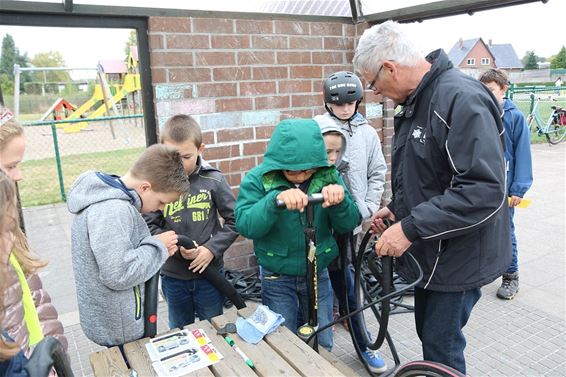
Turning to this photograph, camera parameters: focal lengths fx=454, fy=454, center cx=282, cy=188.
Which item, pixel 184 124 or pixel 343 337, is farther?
pixel 343 337

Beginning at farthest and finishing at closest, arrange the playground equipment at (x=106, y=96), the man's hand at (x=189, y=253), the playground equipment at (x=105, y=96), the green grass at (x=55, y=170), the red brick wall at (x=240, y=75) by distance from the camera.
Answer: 1. the playground equipment at (x=106, y=96)
2. the playground equipment at (x=105, y=96)
3. the green grass at (x=55, y=170)
4. the red brick wall at (x=240, y=75)
5. the man's hand at (x=189, y=253)

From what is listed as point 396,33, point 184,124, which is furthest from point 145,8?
point 396,33

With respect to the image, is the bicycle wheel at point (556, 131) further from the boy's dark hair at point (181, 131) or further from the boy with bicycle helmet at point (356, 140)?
the boy's dark hair at point (181, 131)

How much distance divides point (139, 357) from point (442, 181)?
1524mm

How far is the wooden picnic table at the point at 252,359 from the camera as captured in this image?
1.78 meters

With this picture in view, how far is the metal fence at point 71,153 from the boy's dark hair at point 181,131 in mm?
6329

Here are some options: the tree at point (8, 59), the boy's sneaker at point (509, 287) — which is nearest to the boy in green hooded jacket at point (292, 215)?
the boy's sneaker at point (509, 287)

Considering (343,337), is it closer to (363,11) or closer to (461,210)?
(461,210)

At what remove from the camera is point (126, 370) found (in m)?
1.82

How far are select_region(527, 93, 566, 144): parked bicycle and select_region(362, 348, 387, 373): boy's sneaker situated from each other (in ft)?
41.2

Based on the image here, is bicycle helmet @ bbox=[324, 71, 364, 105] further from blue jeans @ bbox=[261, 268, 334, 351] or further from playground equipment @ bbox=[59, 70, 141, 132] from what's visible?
playground equipment @ bbox=[59, 70, 141, 132]

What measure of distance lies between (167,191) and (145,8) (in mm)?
1832

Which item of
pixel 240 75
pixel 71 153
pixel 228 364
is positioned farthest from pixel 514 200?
pixel 71 153

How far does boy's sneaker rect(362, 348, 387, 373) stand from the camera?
3.02m
